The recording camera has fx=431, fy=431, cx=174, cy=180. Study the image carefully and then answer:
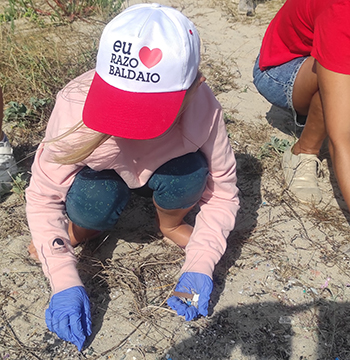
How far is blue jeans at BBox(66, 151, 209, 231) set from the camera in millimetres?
1357

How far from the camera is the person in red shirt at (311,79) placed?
→ 4.83 ft

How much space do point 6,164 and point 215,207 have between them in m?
0.88

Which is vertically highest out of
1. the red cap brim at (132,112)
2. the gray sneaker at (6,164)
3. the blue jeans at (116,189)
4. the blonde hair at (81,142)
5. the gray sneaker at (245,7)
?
the red cap brim at (132,112)

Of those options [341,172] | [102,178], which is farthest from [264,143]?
[102,178]

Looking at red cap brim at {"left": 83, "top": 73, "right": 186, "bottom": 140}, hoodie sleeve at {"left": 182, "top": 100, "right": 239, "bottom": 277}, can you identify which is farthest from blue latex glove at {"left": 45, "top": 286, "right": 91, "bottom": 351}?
red cap brim at {"left": 83, "top": 73, "right": 186, "bottom": 140}

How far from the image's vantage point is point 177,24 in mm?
1055

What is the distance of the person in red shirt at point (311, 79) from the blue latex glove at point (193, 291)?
542mm

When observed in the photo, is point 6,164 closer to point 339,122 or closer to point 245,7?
point 339,122

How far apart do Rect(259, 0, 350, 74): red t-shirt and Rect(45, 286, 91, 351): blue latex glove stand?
1.14 m

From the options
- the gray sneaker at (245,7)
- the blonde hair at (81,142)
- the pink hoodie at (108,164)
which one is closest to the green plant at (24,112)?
the pink hoodie at (108,164)

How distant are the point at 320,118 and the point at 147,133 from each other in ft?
3.43

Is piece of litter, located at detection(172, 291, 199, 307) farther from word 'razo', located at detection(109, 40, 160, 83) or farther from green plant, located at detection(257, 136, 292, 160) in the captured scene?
green plant, located at detection(257, 136, 292, 160)

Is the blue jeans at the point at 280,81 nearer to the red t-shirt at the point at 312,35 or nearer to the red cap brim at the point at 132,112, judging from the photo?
the red t-shirt at the point at 312,35

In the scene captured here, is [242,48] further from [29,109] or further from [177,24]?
Result: [177,24]
